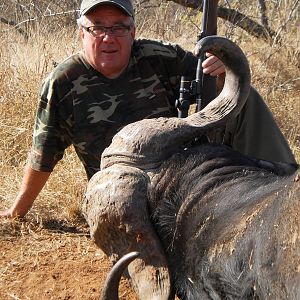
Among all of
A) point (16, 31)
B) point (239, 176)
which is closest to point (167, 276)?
point (239, 176)

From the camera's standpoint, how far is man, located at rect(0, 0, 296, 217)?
4289 mm

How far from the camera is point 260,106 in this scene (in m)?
4.49

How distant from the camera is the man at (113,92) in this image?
169 inches

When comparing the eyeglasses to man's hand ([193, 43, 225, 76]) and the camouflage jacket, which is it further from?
man's hand ([193, 43, 225, 76])

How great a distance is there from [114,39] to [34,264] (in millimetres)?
1507

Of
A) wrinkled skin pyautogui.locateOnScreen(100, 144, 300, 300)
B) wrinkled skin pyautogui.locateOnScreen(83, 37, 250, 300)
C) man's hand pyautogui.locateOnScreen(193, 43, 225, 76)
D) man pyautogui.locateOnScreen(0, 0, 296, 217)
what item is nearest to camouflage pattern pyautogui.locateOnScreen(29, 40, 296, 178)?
man pyautogui.locateOnScreen(0, 0, 296, 217)

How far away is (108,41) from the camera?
4.24m

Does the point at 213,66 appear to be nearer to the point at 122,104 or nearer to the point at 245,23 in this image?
the point at 122,104

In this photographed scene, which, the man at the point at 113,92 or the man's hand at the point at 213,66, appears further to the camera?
the man at the point at 113,92

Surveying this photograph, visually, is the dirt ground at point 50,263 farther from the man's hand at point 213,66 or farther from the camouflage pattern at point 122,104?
the man's hand at point 213,66

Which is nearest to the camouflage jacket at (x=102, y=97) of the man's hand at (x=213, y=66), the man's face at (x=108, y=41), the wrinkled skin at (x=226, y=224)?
the man's face at (x=108, y=41)

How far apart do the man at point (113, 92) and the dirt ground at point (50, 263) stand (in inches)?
23.2

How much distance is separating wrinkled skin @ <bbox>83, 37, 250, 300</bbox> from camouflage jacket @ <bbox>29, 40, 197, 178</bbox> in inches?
62.3

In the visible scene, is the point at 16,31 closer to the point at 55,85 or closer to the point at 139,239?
the point at 55,85
